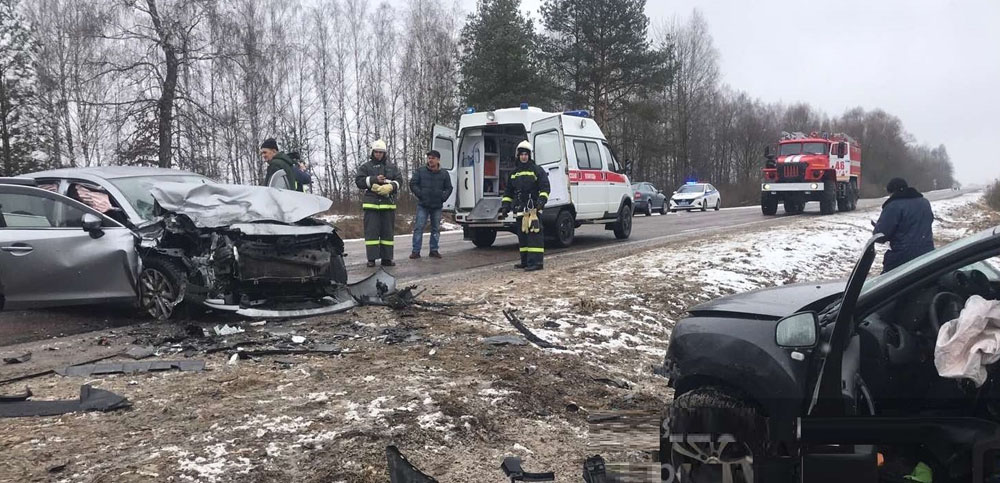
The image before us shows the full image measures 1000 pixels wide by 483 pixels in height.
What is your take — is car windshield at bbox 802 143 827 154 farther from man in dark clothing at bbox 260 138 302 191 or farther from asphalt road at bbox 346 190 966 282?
man in dark clothing at bbox 260 138 302 191

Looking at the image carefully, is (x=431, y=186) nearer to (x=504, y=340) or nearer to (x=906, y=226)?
(x=504, y=340)

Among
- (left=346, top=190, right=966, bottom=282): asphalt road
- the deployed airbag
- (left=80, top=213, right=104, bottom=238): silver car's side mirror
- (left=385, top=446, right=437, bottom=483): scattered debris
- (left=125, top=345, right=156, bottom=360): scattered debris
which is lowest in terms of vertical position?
(left=385, top=446, right=437, bottom=483): scattered debris

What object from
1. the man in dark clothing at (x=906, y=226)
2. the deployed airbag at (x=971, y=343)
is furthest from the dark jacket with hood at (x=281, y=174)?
the deployed airbag at (x=971, y=343)

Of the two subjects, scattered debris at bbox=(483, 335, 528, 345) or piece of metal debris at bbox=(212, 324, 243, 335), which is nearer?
scattered debris at bbox=(483, 335, 528, 345)

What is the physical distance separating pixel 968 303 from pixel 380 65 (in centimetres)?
3903

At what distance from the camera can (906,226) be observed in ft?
24.9

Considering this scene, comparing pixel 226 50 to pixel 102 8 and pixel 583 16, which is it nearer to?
pixel 102 8

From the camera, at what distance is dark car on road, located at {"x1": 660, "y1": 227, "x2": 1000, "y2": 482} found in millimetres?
2348

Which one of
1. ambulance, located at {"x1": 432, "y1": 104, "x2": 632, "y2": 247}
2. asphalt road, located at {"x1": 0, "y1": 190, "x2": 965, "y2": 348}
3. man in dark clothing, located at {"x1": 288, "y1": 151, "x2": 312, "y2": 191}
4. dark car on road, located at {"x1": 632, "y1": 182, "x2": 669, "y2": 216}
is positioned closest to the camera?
asphalt road, located at {"x1": 0, "y1": 190, "x2": 965, "y2": 348}

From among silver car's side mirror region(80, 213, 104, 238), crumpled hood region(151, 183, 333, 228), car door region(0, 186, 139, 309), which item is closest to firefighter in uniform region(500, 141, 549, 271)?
crumpled hood region(151, 183, 333, 228)

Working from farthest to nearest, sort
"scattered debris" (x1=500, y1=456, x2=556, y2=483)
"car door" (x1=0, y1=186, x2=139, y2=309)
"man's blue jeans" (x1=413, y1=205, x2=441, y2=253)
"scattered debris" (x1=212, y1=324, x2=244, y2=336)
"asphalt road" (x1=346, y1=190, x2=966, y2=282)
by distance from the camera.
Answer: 1. "man's blue jeans" (x1=413, y1=205, x2=441, y2=253)
2. "asphalt road" (x1=346, y1=190, x2=966, y2=282)
3. "car door" (x1=0, y1=186, x2=139, y2=309)
4. "scattered debris" (x1=212, y1=324, x2=244, y2=336)
5. "scattered debris" (x1=500, y1=456, x2=556, y2=483)

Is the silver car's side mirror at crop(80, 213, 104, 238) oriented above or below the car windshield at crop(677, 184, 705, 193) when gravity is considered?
below

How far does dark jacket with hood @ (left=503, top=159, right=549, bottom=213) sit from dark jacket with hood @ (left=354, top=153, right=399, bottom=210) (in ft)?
5.62

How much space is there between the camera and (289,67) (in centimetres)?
3641
